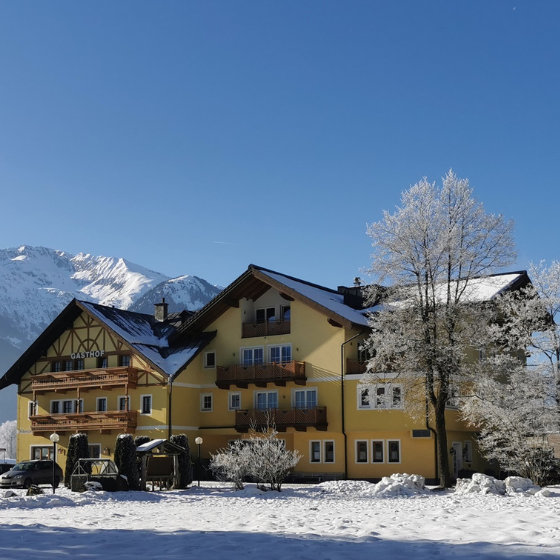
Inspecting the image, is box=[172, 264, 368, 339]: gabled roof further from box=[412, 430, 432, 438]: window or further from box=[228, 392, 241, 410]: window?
box=[412, 430, 432, 438]: window

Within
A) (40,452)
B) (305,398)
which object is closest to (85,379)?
(40,452)

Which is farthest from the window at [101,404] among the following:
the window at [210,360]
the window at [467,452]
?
the window at [467,452]

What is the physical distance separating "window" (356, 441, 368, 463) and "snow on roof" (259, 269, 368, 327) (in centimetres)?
616

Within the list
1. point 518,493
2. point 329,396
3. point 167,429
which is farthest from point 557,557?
point 167,429

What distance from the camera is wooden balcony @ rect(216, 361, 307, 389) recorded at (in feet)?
144

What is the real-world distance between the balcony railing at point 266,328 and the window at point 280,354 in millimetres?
844

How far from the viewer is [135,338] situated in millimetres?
48875

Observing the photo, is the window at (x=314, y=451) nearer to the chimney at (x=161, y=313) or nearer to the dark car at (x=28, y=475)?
the dark car at (x=28, y=475)

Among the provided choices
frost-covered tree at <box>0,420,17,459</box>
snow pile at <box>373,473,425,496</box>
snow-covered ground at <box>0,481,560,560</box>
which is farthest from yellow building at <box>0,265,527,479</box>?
frost-covered tree at <box>0,420,17,459</box>

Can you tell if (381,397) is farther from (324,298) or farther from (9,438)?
(9,438)

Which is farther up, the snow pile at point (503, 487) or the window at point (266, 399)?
the window at point (266, 399)

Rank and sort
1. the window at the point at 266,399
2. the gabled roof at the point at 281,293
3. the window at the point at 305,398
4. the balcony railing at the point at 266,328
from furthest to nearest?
the balcony railing at the point at 266,328
the window at the point at 266,399
the window at the point at 305,398
the gabled roof at the point at 281,293

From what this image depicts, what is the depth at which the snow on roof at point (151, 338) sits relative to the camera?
46.7 meters

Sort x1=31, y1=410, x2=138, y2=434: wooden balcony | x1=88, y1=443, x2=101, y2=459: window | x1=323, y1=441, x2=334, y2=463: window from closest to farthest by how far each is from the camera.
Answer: x1=323, y1=441, x2=334, y2=463: window → x1=31, y1=410, x2=138, y2=434: wooden balcony → x1=88, y1=443, x2=101, y2=459: window
